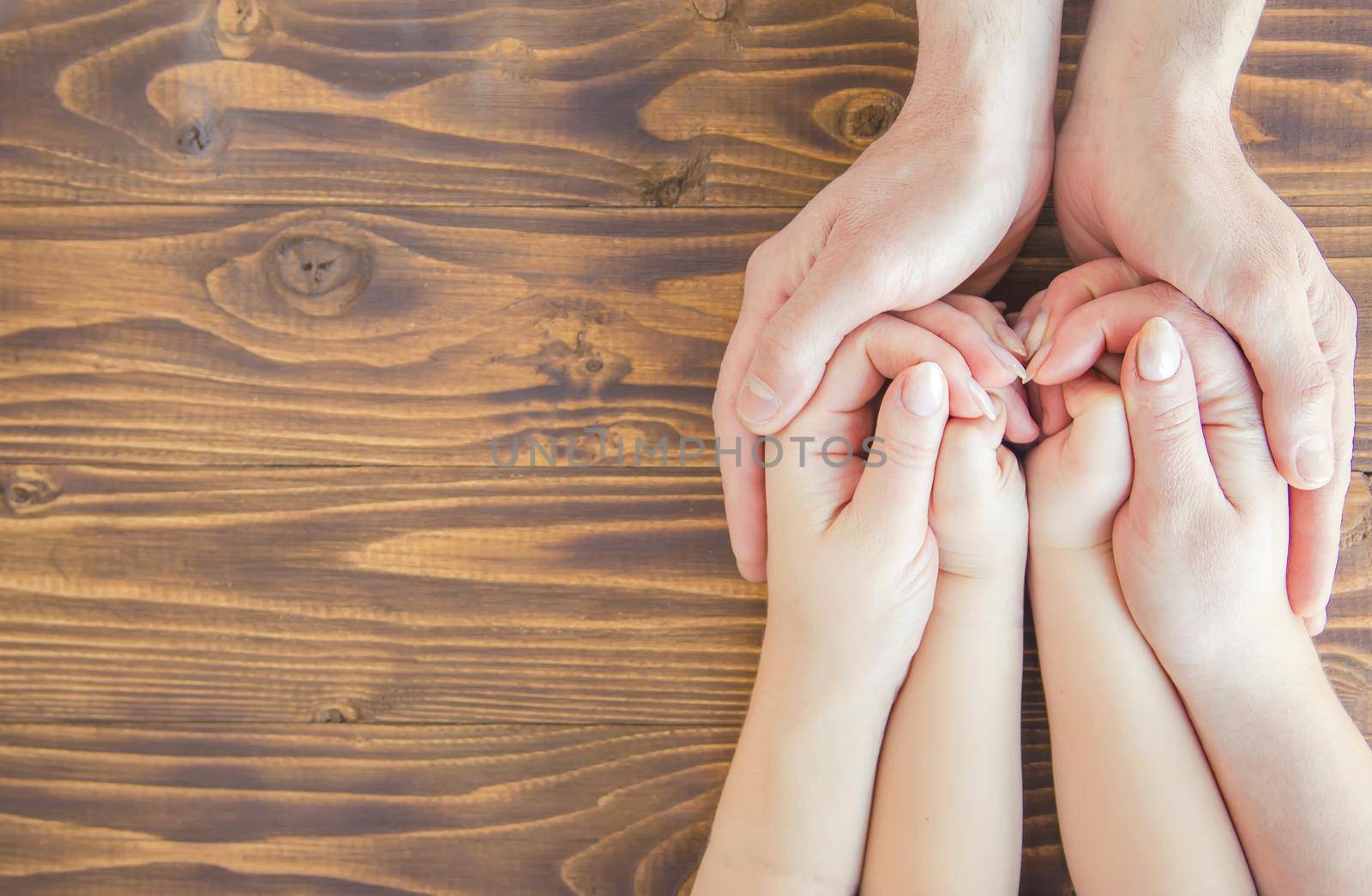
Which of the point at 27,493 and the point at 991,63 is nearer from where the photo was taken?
the point at 991,63

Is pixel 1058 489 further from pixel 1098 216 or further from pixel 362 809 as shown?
pixel 362 809

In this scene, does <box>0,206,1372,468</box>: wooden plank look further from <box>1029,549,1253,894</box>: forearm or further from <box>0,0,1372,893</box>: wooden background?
<box>1029,549,1253,894</box>: forearm

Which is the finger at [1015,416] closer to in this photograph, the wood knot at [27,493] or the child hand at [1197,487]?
the child hand at [1197,487]

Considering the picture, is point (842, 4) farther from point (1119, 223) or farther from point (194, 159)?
point (194, 159)

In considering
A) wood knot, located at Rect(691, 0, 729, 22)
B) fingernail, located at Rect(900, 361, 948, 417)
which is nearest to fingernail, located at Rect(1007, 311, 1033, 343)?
fingernail, located at Rect(900, 361, 948, 417)

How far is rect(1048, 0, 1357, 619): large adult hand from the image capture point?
2.22 ft

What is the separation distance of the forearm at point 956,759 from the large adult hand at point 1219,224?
0.26 metres

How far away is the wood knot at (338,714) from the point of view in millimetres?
892

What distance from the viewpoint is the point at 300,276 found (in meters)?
0.89

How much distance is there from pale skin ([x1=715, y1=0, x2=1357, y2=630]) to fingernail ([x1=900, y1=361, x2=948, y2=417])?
0.23 feet

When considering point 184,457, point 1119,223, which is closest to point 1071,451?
point 1119,223

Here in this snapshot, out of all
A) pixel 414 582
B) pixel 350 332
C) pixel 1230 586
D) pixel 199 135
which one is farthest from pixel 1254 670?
pixel 199 135

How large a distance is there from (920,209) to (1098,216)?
0.65 feet

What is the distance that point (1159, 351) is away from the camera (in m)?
0.68
